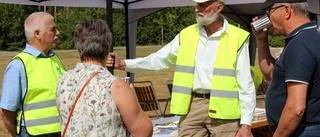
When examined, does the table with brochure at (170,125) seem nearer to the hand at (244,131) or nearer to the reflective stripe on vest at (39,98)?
the hand at (244,131)

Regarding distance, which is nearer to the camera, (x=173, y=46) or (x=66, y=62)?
(x=173, y=46)

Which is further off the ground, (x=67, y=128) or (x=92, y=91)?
(x=92, y=91)

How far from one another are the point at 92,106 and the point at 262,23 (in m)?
1.17

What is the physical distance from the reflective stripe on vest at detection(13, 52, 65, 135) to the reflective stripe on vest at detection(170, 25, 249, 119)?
2.69 ft

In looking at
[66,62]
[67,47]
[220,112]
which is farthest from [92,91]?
[67,47]

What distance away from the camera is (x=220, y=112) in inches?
149

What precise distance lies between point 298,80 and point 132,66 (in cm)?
160

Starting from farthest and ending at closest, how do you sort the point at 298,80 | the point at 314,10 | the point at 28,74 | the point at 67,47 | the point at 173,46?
the point at 67,47, the point at 314,10, the point at 173,46, the point at 28,74, the point at 298,80

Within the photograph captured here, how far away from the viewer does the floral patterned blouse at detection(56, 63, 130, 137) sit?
276 cm

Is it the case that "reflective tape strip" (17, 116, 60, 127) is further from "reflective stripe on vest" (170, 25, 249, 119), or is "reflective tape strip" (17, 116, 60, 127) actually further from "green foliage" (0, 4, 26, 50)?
"green foliage" (0, 4, 26, 50)

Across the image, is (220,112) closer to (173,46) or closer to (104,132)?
(173,46)

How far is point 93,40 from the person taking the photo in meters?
2.80

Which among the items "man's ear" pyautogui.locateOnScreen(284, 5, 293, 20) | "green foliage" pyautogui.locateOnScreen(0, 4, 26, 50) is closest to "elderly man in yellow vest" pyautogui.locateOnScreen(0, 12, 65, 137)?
"man's ear" pyautogui.locateOnScreen(284, 5, 293, 20)

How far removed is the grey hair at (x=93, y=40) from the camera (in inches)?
110
